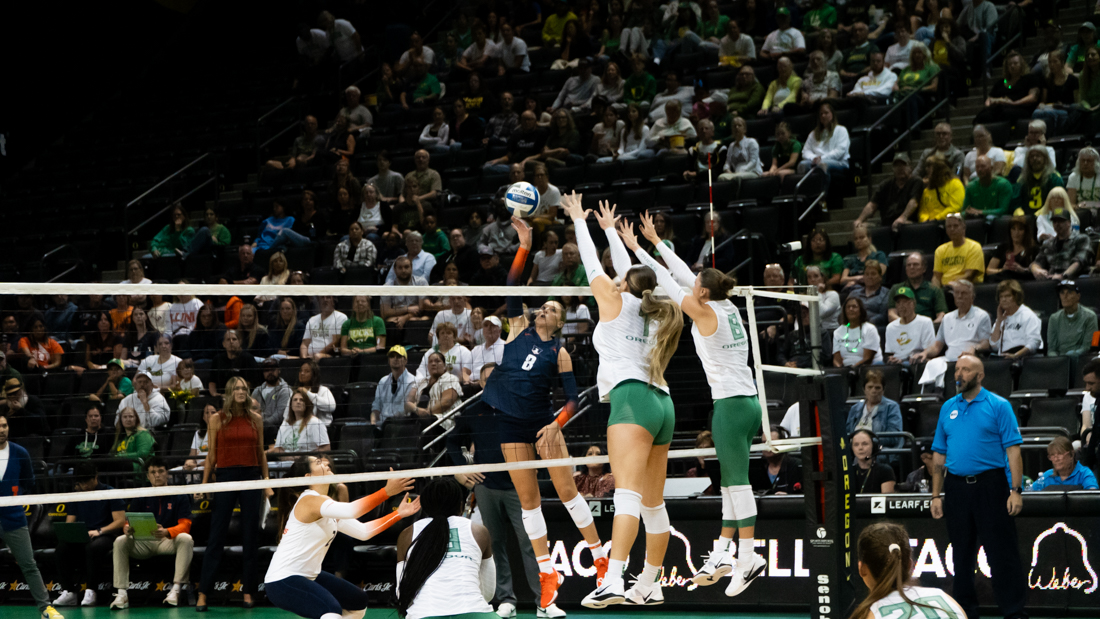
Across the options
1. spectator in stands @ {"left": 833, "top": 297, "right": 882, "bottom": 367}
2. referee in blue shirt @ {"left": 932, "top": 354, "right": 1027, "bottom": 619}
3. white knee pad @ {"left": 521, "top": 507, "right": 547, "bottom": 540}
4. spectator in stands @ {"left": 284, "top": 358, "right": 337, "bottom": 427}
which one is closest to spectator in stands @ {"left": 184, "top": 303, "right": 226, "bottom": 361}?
spectator in stands @ {"left": 284, "top": 358, "right": 337, "bottom": 427}

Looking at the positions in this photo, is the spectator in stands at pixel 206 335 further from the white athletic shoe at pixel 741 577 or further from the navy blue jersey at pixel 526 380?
the white athletic shoe at pixel 741 577

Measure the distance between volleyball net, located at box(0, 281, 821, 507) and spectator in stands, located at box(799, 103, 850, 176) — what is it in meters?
2.37

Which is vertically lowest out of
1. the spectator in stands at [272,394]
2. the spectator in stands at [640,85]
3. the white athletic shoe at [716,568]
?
the white athletic shoe at [716,568]

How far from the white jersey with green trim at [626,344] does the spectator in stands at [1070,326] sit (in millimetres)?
4994

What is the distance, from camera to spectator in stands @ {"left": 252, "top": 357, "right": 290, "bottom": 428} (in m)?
10.4

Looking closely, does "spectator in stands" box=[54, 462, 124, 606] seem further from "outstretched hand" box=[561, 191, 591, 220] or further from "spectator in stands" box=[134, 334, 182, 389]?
"outstretched hand" box=[561, 191, 591, 220]

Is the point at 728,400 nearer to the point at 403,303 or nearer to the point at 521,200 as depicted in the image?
the point at 521,200

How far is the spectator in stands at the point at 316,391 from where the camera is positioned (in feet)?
33.7

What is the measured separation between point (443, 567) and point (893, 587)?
A: 262 cm

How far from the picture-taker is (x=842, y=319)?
39.6ft

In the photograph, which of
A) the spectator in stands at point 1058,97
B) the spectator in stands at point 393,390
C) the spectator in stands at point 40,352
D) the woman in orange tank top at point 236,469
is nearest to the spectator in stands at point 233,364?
the woman in orange tank top at point 236,469

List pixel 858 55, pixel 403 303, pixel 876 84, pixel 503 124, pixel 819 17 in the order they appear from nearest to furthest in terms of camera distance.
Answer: pixel 403 303 < pixel 876 84 < pixel 858 55 < pixel 819 17 < pixel 503 124

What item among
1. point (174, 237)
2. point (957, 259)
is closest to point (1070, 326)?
point (957, 259)

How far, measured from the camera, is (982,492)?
26.6 feet
